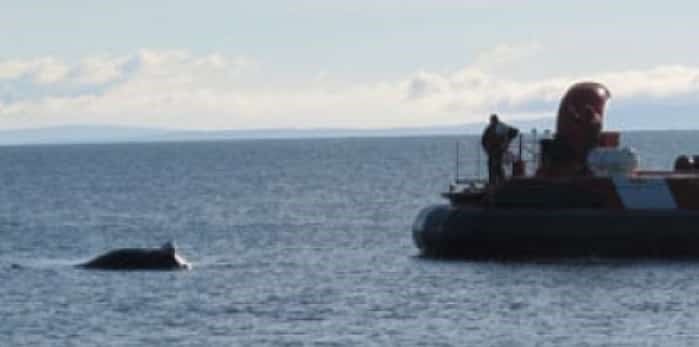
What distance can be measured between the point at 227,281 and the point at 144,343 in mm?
12706

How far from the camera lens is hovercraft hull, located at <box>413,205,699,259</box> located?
57.2 metres

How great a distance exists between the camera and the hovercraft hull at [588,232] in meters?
57.2

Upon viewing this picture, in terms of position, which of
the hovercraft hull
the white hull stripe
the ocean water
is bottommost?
the ocean water

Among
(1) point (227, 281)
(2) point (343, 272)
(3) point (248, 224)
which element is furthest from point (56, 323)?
(3) point (248, 224)

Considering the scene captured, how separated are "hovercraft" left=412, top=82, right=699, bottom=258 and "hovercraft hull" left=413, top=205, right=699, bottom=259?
0.03 meters

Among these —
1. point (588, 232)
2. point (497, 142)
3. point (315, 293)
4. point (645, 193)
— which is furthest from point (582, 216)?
point (315, 293)

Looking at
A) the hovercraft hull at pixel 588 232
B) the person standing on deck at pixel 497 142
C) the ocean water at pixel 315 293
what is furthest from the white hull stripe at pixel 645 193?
the person standing on deck at pixel 497 142

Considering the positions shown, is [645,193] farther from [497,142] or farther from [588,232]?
[497,142]

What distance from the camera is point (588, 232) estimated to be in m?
57.3

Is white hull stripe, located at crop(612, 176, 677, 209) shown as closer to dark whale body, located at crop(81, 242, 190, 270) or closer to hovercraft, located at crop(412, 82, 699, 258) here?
hovercraft, located at crop(412, 82, 699, 258)

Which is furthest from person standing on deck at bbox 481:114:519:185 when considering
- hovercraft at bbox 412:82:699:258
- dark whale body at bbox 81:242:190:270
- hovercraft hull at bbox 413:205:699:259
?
dark whale body at bbox 81:242:190:270

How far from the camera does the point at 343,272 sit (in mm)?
58312

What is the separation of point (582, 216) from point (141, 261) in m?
12.1

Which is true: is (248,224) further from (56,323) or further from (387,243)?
(56,323)
